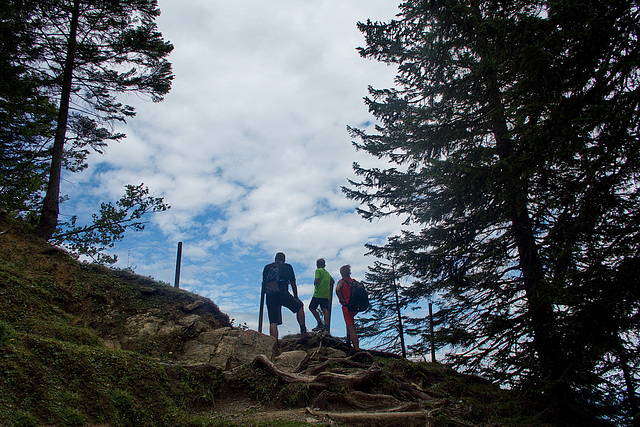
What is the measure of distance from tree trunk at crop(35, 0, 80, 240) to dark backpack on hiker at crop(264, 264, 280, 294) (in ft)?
24.5

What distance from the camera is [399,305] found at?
50.4ft

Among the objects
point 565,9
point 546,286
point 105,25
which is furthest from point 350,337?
point 105,25

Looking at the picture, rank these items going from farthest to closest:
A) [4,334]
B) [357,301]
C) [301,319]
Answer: [301,319]
[357,301]
[4,334]

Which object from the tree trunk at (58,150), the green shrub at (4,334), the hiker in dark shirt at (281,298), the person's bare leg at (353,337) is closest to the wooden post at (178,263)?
the tree trunk at (58,150)

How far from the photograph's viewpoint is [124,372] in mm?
4574

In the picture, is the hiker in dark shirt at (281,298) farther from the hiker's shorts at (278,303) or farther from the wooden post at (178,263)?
the wooden post at (178,263)

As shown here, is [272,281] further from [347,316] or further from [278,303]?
[347,316]

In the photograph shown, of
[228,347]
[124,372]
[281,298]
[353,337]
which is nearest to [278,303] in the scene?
[281,298]

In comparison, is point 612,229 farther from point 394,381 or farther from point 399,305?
point 399,305

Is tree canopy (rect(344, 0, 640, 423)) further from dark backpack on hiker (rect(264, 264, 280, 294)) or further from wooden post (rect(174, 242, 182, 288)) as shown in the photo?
wooden post (rect(174, 242, 182, 288))

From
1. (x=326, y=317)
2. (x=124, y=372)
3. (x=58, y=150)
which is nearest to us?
(x=124, y=372)

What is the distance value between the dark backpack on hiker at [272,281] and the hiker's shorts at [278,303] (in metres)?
0.15

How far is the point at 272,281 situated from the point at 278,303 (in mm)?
675

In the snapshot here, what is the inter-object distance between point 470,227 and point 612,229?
12.1 feet
